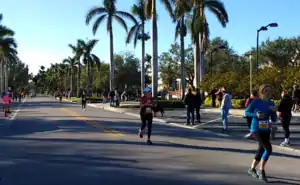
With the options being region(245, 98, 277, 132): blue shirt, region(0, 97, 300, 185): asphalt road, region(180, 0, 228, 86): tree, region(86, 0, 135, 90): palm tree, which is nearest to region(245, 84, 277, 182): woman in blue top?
region(245, 98, 277, 132): blue shirt

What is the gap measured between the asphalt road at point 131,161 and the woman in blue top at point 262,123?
41 cm

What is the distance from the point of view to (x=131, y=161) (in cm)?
951

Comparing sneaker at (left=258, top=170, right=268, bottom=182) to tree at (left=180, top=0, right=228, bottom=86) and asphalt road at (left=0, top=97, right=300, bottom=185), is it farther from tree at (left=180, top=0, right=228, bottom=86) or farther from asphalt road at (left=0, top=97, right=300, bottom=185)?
tree at (left=180, top=0, right=228, bottom=86)

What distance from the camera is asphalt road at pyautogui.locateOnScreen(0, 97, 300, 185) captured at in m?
7.70

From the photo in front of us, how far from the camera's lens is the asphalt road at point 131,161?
25.3 feet

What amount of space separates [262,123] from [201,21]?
1214 inches

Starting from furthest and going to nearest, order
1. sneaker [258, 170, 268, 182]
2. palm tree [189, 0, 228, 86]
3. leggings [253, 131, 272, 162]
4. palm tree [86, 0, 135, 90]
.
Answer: palm tree [86, 0, 135, 90]
palm tree [189, 0, 228, 86]
leggings [253, 131, 272, 162]
sneaker [258, 170, 268, 182]

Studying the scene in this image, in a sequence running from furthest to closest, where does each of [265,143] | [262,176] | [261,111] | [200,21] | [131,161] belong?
[200,21]
[131,161]
[261,111]
[265,143]
[262,176]

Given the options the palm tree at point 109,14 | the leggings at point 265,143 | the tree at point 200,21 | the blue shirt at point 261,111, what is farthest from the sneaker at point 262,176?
the palm tree at point 109,14

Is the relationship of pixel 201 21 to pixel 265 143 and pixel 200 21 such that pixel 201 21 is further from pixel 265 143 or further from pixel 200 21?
pixel 265 143

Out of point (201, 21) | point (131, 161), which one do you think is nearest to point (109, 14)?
point (201, 21)

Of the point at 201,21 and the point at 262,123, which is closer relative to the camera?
the point at 262,123

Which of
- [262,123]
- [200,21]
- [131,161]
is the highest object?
[200,21]

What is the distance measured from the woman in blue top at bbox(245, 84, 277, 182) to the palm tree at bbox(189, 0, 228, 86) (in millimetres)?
29937
